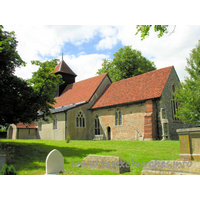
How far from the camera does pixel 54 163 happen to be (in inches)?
257

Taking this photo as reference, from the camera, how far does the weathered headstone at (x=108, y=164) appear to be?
6.82 m

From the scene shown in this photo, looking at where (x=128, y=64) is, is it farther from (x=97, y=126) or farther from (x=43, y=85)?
Result: (x=43, y=85)

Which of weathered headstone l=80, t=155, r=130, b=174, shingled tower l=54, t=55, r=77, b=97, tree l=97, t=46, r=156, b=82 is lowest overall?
weathered headstone l=80, t=155, r=130, b=174

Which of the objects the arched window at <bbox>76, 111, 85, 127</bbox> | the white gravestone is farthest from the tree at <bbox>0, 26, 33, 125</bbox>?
the arched window at <bbox>76, 111, 85, 127</bbox>

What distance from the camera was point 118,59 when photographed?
40.9 meters

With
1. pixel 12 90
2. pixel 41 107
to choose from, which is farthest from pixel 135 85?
pixel 12 90

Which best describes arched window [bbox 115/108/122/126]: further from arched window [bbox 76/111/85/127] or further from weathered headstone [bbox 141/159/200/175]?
weathered headstone [bbox 141/159/200/175]

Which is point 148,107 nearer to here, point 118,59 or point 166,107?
point 166,107

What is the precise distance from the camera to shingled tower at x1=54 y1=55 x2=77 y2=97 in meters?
34.8

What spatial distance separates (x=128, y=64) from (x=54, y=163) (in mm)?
35279

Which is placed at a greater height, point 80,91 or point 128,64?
point 128,64

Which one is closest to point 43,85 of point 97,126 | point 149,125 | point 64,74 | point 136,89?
point 149,125

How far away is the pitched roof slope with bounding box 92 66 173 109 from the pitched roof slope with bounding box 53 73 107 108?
2.07 meters

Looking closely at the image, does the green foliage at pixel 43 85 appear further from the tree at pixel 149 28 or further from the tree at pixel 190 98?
the tree at pixel 190 98
